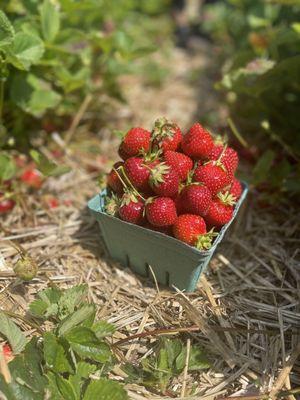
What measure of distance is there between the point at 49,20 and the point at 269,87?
100 cm

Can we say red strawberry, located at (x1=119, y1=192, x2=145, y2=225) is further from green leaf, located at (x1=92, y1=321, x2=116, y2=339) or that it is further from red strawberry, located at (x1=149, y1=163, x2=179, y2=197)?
green leaf, located at (x1=92, y1=321, x2=116, y2=339)

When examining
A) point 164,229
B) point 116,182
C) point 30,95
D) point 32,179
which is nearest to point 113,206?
point 116,182

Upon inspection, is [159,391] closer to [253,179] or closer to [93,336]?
[93,336]

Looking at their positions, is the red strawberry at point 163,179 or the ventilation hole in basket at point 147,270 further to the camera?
the ventilation hole in basket at point 147,270

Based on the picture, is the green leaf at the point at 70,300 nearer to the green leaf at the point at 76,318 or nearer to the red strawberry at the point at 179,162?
the green leaf at the point at 76,318

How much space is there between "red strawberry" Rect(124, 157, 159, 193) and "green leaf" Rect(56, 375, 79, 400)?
584 millimetres

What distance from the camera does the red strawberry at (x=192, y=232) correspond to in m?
1.24

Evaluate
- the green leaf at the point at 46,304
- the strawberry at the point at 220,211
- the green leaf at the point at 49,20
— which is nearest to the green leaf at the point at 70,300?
the green leaf at the point at 46,304

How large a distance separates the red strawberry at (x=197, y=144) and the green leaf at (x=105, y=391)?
0.70 metres

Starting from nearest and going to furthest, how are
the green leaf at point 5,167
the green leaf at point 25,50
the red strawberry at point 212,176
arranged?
the red strawberry at point 212,176 < the green leaf at point 25,50 < the green leaf at point 5,167

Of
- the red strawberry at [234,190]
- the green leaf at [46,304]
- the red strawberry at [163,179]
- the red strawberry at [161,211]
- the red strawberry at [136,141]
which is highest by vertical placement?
the red strawberry at [136,141]

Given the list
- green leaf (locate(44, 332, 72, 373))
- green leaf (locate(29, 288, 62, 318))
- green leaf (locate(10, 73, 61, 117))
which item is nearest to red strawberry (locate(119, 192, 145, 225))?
green leaf (locate(29, 288, 62, 318))

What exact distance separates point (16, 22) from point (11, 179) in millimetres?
640

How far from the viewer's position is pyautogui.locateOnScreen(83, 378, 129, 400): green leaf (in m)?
1.07
